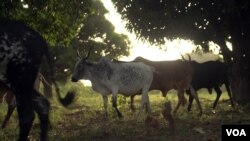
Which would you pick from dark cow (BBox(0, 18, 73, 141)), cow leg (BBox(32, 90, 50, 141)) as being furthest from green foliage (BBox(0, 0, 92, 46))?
cow leg (BBox(32, 90, 50, 141))

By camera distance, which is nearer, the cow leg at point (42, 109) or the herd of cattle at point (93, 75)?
the herd of cattle at point (93, 75)

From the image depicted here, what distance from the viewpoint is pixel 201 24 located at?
1716 centimetres

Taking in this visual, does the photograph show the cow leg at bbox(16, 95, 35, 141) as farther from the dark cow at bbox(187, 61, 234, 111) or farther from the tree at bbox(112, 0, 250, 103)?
the dark cow at bbox(187, 61, 234, 111)

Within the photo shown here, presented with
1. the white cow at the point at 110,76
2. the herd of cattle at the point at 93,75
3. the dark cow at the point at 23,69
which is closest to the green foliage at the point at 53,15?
the herd of cattle at the point at 93,75

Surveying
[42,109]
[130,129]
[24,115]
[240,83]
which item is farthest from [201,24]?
[24,115]

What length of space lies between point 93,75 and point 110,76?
55 cm

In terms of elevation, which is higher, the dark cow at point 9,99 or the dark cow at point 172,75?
the dark cow at point 172,75

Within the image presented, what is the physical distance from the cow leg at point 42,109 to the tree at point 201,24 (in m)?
8.22

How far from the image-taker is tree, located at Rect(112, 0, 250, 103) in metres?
16.0

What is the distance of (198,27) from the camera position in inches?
704

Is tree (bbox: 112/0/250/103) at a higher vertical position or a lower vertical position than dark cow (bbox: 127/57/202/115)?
higher

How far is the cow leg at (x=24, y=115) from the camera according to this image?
26.4 ft

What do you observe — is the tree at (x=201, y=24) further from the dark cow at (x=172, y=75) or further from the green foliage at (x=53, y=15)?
the green foliage at (x=53, y=15)

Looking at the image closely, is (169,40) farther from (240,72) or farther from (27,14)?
(27,14)
